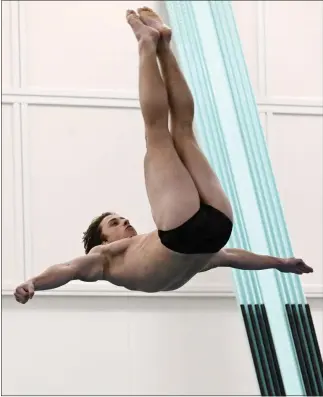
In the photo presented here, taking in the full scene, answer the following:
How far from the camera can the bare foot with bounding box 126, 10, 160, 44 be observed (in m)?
4.11

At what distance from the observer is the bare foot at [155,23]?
4160 millimetres

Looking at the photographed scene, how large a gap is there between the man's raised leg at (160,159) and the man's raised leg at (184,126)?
58 mm

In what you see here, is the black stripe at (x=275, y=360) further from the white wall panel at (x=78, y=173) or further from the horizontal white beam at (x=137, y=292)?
the white wall panel at (x=78, y=173)

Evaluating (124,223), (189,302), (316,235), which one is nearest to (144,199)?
(189,302)

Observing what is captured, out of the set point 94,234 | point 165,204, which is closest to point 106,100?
point 94,234

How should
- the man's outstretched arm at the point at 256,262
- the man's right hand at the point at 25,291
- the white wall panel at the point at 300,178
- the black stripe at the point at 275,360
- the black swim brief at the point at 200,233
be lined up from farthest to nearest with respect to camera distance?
the white wall panel at the point at 300,178, the black stripe at the point at 275,360, the man's outstretched arm at the point at 256,262, the black swim brief at the point at 200,233, the man's right hand at the point at 25,291

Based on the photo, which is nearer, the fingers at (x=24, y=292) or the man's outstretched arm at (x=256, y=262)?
the fingers at (x=24, y=292)

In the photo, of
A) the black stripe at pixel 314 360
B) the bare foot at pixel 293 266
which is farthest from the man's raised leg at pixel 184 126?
the black stripe at pixel 314 360

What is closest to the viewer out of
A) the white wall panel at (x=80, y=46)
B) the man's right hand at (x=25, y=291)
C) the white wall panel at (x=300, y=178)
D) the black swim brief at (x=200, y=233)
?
the man's right hand at (x=25, y=291)

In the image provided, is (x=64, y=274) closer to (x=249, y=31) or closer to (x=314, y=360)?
(x=314, y=360)

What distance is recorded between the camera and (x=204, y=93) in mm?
6773

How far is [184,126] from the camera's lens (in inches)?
164

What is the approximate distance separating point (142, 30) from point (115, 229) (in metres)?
0.95

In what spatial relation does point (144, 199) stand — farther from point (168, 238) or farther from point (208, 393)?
point (168, 238)
